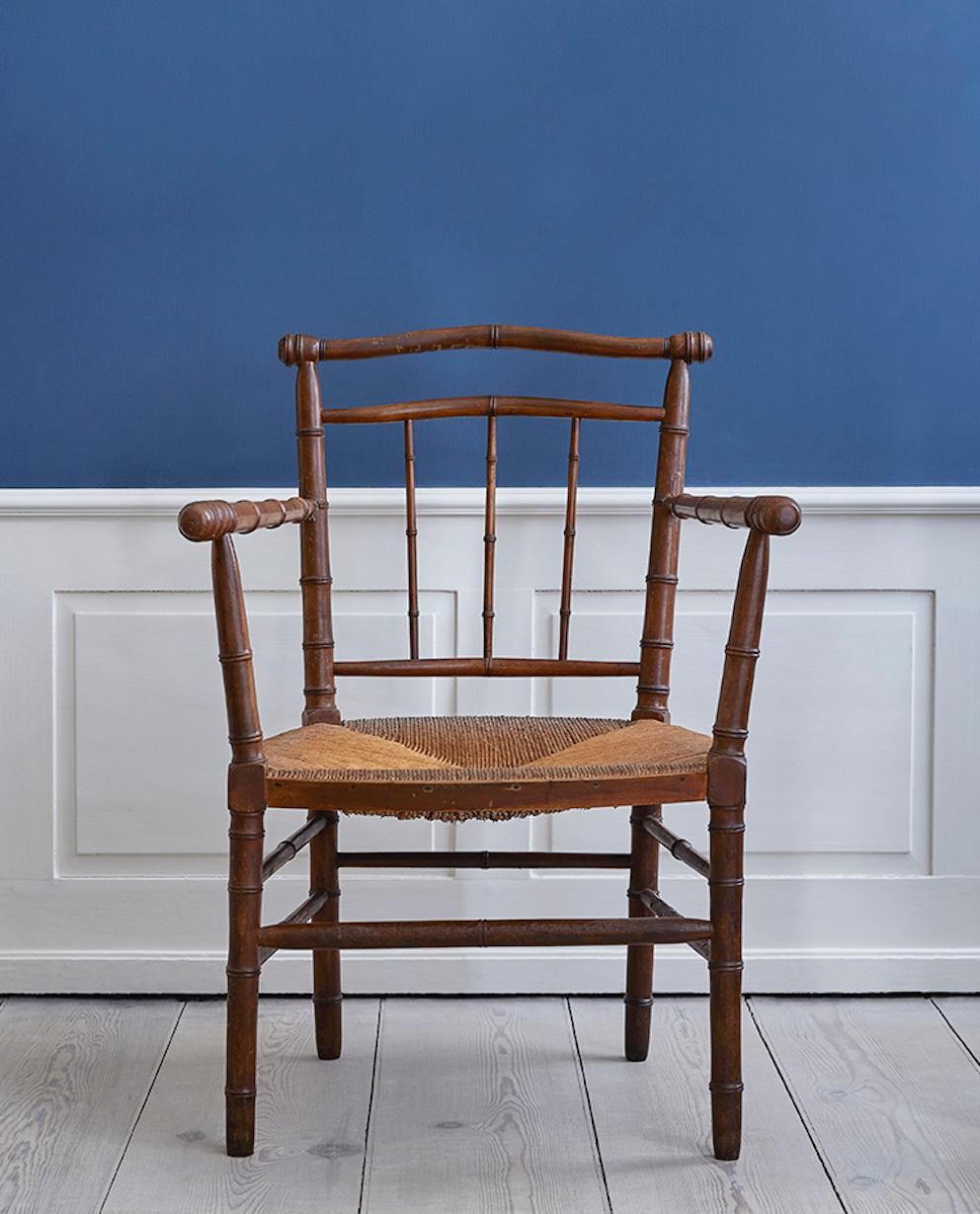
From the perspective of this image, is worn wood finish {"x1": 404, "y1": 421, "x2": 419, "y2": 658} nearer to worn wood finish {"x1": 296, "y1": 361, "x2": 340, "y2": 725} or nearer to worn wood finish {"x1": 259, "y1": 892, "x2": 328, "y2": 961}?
worn wood finish {"x1": 296, "y1": 361, "x2": 340, "y2": 725}

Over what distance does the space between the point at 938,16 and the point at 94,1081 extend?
1629 millimetres

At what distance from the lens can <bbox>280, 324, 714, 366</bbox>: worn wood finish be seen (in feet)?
4.63

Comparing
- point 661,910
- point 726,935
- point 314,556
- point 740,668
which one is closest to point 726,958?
point 726,935

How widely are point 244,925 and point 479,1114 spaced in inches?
14.2

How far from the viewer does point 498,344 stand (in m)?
1.43

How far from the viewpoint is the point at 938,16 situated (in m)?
1.59

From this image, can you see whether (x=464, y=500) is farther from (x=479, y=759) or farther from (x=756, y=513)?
(x=756, y=513)

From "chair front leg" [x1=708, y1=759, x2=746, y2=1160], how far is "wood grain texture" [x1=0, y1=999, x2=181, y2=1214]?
1.90ft

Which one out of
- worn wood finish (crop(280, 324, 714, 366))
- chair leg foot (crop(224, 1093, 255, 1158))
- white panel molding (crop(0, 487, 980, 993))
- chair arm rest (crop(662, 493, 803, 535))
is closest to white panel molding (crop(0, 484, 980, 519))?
white panel molding (crop(0, 487, 980, 993))

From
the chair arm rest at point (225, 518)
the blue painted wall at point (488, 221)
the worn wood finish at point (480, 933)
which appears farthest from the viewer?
the blue painted wall at point (488, 221)

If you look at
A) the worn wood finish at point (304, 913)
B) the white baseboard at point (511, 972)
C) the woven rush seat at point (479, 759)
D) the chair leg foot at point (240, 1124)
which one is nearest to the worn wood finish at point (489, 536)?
the woven rush seat at point (479, 759)

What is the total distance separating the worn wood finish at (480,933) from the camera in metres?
1.11

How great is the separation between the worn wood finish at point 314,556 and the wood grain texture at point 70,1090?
46 cm

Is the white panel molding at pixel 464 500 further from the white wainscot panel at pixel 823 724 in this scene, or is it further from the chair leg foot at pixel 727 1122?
the chair leg foot at pixel 727 1122
